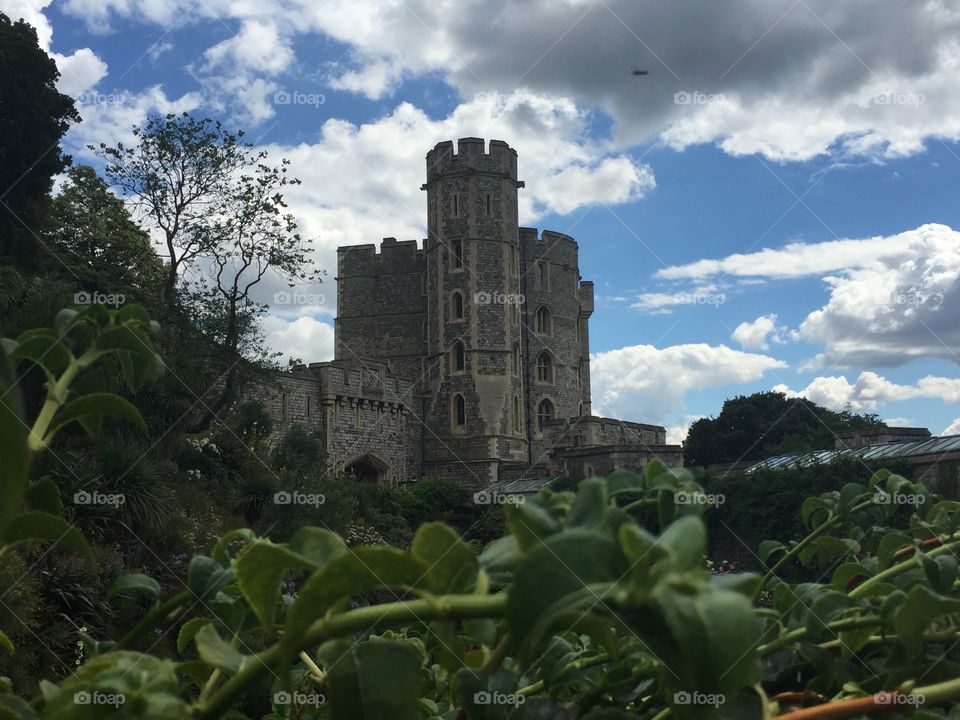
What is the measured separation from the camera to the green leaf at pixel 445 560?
43cm

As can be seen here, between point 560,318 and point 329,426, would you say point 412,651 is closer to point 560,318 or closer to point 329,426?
point 329,426

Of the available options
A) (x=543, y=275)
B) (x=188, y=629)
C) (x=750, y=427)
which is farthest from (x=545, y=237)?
(x=188, y=629)

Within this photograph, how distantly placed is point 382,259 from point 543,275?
5.40 m

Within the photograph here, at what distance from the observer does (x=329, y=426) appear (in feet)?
83.4

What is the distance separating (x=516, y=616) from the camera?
36 centimetres

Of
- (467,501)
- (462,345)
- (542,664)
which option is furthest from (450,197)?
(542,664)

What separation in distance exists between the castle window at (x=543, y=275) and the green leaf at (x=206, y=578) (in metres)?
30.9

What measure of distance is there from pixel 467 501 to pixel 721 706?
74.8 ft

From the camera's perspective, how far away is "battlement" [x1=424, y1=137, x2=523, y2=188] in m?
28.6

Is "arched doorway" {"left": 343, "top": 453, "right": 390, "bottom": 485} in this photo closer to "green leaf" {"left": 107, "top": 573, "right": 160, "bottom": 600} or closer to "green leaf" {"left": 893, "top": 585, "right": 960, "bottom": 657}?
"green leaf" {"left": 107, "top": 573, "right": 160, "bottom": 600}

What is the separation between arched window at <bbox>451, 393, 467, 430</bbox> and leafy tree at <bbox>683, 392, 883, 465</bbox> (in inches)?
448

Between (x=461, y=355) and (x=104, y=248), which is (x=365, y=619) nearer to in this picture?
(x=104, y=248)

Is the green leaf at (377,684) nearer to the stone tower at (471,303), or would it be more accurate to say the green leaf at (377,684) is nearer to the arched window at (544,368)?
the stone tower at (471,303)

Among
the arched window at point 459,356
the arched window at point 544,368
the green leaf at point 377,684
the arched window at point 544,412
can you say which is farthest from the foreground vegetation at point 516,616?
the arched window at point 544,368
